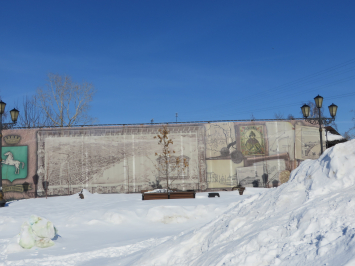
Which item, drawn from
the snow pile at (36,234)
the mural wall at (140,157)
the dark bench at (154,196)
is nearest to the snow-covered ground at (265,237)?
the snow pile at (36,234)

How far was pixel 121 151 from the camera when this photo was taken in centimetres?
1788

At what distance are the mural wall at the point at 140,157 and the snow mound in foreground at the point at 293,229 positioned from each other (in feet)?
42.1

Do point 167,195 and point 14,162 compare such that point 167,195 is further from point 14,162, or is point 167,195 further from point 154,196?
point 14,162

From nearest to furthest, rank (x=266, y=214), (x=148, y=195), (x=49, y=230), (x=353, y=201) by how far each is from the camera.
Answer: (x=353, y=201) → (x=266, y=214) → (x=49, y=230) → (x=148, y=195)

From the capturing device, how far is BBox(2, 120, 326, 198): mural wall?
1753 centimetres

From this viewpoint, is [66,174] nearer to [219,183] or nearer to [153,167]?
[153,167]

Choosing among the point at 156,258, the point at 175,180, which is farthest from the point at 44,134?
the point at 156,258

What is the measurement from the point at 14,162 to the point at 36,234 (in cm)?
1323

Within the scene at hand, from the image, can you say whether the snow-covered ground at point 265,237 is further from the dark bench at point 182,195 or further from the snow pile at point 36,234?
the dark bench at point 182,195

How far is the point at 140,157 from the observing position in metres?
17.8

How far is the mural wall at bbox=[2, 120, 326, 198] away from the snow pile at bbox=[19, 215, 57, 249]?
38.2 ft

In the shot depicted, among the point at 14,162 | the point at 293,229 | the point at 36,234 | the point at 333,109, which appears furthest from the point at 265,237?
the point at 14,162

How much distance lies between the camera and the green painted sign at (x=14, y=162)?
57.1 ft

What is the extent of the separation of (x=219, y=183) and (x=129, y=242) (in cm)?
1223
